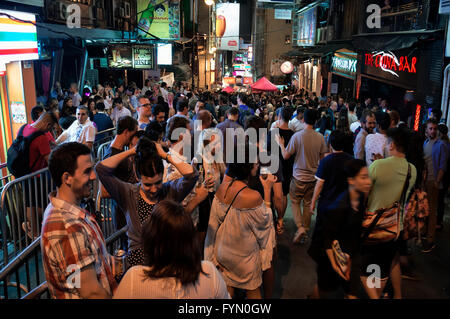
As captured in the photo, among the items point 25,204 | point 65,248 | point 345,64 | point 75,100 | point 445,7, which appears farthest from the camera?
point 345,64

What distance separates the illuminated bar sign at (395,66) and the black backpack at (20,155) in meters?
10.0

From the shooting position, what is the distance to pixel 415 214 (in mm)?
4750

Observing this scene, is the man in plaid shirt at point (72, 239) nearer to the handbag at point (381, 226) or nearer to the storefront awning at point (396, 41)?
the handbag at point (381, 226)

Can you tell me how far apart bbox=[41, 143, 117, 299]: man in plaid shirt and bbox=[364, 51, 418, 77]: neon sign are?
38.2 ft

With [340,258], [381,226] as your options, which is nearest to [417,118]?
[381,226]

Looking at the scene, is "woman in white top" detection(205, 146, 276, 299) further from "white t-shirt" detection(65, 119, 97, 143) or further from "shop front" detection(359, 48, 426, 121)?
"shop front" detection(359, 48, 426, 121)

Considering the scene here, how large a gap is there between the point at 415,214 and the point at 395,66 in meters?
10.1

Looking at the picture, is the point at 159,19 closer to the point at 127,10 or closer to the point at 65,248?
the point at 127,10

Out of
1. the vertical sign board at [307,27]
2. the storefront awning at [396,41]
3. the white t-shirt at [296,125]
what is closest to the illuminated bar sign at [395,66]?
the storefront awning at [396,41]

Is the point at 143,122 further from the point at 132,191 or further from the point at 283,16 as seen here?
the point at 283,16

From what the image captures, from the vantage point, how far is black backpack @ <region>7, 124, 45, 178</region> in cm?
572

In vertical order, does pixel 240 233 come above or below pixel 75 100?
below

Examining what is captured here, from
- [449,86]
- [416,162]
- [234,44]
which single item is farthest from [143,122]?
[234,44]

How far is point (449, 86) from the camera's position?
939cm
